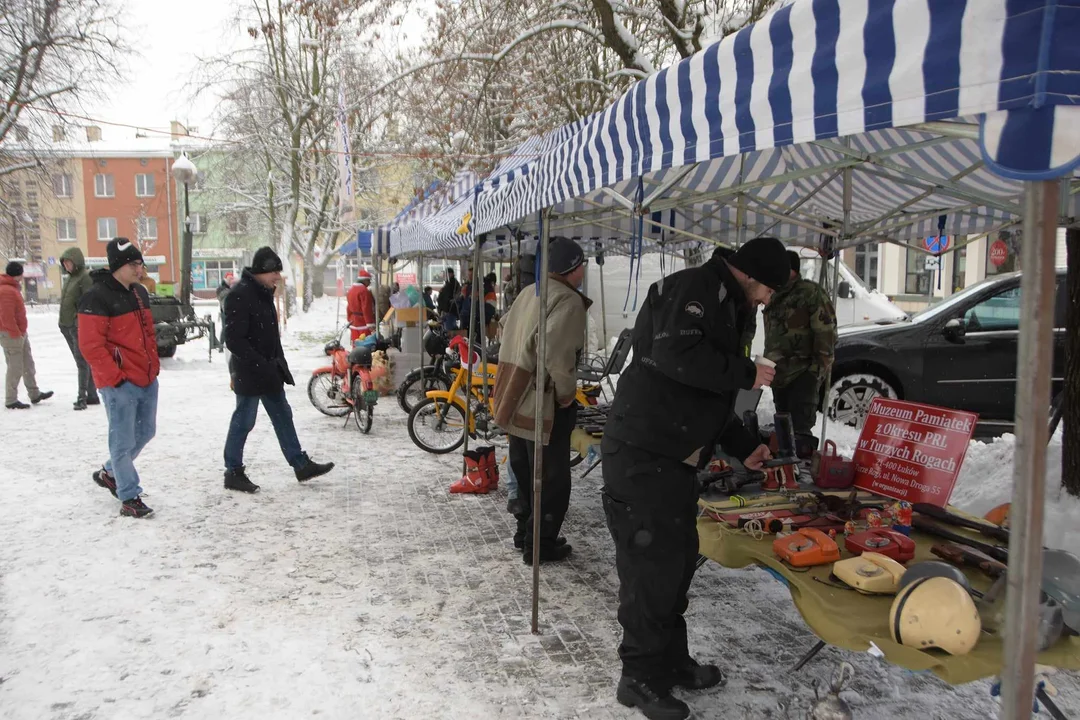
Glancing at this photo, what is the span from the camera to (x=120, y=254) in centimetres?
530

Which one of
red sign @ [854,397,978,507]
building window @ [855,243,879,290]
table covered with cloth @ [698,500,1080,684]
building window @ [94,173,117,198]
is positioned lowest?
table covered with cloth @ [698,500,1080,684]

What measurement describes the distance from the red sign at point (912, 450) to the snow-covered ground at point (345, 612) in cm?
84

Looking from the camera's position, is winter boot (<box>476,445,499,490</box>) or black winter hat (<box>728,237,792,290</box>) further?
winter boot (<box>476,445,499,490</box>)

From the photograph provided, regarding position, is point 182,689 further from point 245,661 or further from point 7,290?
point 7,290

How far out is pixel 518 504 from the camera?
4996 millimetres

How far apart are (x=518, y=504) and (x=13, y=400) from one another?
28.3ft

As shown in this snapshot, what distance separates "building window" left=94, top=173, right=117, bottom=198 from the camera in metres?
47.8

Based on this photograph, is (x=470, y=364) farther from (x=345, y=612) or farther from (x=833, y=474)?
(x=833, y=474)

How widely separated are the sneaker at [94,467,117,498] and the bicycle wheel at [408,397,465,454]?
9.25 ft

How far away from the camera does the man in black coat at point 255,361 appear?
5824 millimetres

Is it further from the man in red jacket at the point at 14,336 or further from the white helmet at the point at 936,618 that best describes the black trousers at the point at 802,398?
the man in red jacket at the point at 14,336

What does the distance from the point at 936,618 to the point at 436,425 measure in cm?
613

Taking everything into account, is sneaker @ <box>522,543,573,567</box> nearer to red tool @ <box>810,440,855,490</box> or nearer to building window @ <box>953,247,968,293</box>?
red tool @ <box>810,440,855,490</box>

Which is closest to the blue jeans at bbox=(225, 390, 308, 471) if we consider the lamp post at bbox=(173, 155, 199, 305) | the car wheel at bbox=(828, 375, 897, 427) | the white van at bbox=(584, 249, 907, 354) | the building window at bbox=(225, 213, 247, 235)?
the car wheel at bbox=(828, 375, 897, 427)
